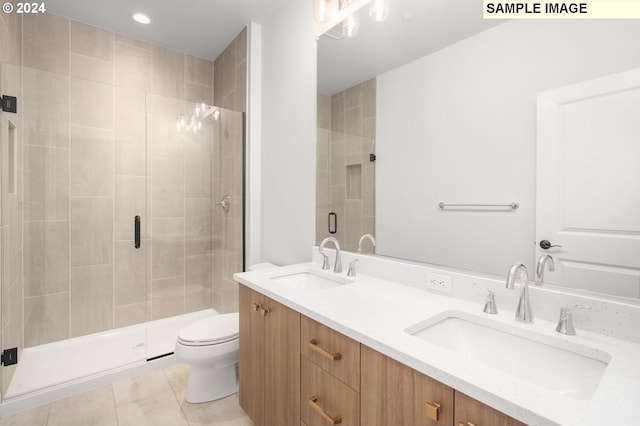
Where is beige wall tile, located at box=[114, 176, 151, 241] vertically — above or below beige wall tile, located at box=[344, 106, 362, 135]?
below

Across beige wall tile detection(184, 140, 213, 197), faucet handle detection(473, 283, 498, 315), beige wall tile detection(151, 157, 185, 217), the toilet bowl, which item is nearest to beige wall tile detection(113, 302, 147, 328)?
beige wall tile detection(151, 157, 185, 217)

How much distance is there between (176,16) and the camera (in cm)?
239

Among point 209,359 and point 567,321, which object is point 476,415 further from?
point 209,359

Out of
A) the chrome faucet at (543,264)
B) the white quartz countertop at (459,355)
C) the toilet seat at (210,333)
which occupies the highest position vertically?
the chrome faucet at (543,264)

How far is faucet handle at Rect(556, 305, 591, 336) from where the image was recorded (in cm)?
88

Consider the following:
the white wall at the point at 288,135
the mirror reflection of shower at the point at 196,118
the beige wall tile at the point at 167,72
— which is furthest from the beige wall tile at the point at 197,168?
the beige wall tile at the point at 167,72

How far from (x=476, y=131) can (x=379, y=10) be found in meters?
0.86

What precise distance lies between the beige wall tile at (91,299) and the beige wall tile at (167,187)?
2.10 feet

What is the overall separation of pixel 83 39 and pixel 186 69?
79cm

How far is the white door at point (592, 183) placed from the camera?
86cm

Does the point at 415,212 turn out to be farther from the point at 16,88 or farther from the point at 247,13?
the point at 16,88

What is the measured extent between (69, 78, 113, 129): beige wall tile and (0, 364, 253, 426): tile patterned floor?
1942 mm

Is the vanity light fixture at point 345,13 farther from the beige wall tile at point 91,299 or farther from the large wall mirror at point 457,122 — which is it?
the beige wall tile at point 91,299

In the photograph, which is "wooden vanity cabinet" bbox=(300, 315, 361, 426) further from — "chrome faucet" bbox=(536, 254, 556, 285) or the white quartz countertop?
"chrome faucet" bbox=(536, 254, 556, 285)
